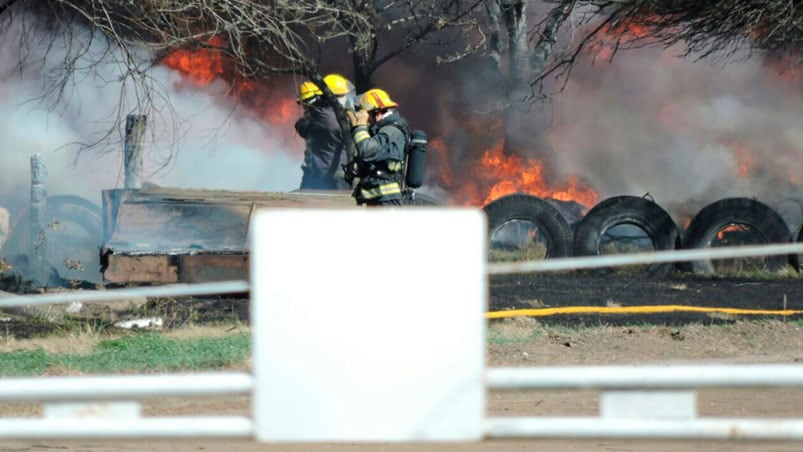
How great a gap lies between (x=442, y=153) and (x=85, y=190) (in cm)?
611

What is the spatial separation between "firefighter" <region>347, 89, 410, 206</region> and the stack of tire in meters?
4.87

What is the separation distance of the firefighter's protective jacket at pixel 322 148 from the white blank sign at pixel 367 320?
15.0 m

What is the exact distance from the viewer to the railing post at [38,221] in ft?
47.2

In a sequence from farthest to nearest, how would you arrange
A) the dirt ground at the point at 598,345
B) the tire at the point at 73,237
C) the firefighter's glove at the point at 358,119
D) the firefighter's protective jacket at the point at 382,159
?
the tire at the point at 73,237 < the firefighter's glove at the point at 358,119 < the firefighter's protective jacket at the point at 382,159 < the dirt ground at the point at 598,345

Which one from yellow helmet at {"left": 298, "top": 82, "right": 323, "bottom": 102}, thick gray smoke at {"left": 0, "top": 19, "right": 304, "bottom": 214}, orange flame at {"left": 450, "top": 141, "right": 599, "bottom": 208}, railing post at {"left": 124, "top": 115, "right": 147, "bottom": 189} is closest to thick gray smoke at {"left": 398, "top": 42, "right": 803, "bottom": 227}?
orange flame at {"left": 450, "top": 141, "right": 599, "bottom": 208}

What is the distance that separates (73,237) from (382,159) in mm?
7368

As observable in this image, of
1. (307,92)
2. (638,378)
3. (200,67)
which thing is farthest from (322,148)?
(638,378)

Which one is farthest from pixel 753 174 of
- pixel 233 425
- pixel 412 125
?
pixel 233 425

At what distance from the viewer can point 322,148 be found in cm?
1788

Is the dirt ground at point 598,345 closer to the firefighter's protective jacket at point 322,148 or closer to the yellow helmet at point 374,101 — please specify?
the yellow helmet at point 374,101

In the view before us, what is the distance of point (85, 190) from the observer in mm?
18344

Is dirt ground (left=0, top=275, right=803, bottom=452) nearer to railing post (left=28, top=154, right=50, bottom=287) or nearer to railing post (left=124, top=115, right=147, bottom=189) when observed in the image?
railing post (left=124, top=115, right=147, bottom=189)

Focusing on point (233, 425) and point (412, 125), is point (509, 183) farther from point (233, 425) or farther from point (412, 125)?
point (233, 425)

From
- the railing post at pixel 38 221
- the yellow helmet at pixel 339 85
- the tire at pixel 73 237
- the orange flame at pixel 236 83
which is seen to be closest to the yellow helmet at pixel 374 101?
the yellow helmet at pixel 339 85
